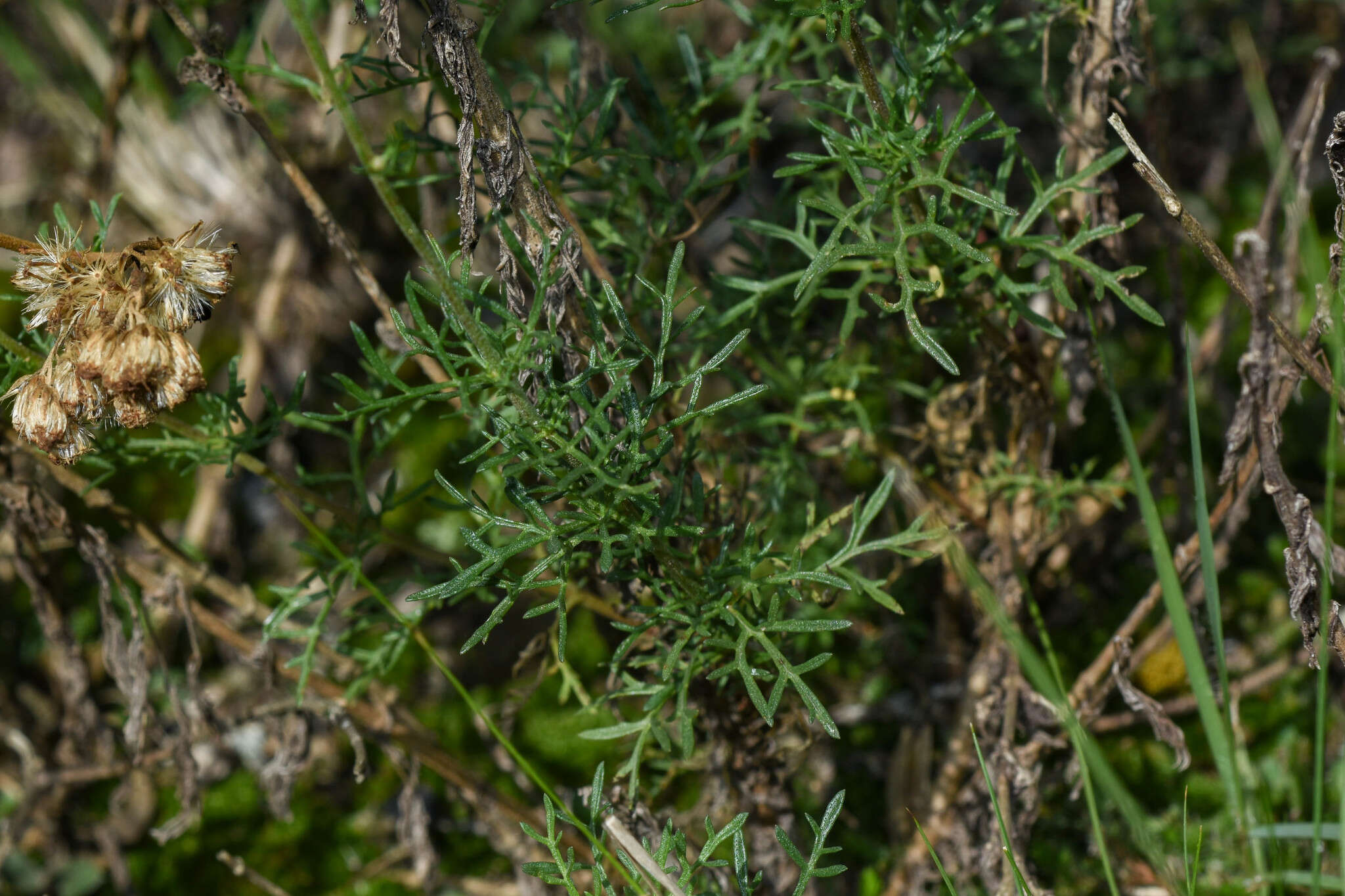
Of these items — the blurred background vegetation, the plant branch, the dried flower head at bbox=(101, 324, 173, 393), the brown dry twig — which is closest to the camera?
the dried flower head at bbox=(101, 324, 173, 393)

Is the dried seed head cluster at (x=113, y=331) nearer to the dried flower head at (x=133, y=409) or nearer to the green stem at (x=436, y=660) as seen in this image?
the dried flower head at (x=133, y=409)

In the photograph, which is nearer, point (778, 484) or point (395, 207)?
point (395, 207)

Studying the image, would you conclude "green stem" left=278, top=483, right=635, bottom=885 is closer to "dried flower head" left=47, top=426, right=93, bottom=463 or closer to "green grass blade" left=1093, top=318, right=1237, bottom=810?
"dried flower head" left=47, top=426, right=93, bottom=463

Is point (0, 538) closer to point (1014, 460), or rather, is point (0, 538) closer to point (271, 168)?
point (271, 168)

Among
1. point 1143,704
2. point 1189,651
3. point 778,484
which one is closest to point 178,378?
point 778,484

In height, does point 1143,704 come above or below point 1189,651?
below

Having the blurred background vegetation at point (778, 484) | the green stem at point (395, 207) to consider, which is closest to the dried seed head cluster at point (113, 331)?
the green stem at point (395, 207)

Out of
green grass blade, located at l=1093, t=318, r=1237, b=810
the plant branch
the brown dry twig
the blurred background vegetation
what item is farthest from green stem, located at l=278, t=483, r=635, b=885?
the plant branch

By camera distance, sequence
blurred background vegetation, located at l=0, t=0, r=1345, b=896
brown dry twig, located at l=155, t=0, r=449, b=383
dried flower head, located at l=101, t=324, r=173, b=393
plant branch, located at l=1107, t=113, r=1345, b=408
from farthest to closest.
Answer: blurred background vegetation, located at l=0, t=0, r=1345, b=896, brown dry twig, located at l=155, t=0, r=449, b=383, plant branch, located at l=1107, t=113, r=1345, b=408, dried flower head, located at l=101, t=324, r=173, b=393

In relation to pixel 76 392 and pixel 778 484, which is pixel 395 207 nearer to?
pixel 76 392
